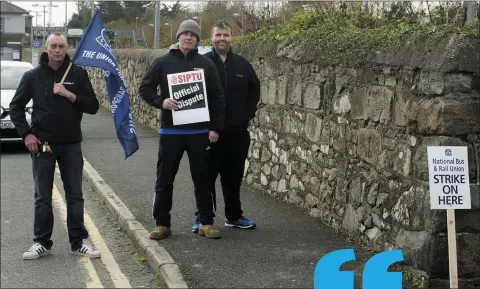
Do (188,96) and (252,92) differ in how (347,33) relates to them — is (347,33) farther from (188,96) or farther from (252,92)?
(188,96)

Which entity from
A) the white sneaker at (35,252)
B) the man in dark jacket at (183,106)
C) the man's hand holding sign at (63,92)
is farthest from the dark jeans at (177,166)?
the white sneaker at (35,252)

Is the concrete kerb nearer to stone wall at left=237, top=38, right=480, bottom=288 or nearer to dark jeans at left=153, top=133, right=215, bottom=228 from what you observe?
dark jeans at left=153, top=133, right=215, bottom=228

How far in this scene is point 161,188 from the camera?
7.22 meters

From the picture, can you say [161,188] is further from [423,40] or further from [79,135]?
[423,40]

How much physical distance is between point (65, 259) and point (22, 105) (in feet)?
4.68

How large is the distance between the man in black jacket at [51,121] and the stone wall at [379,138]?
8.13 ft

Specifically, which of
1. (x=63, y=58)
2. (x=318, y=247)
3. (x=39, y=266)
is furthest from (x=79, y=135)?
(x=318, y=247)

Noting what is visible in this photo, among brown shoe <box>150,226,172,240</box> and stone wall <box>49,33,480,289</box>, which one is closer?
stone wall <box>49,33,480,289</box>

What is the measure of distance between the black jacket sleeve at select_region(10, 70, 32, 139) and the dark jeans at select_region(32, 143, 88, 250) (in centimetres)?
27

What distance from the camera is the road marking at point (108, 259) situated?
239 inches

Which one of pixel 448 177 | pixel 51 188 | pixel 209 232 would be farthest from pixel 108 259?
pixel 448 177

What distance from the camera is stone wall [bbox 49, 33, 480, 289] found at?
5664mm

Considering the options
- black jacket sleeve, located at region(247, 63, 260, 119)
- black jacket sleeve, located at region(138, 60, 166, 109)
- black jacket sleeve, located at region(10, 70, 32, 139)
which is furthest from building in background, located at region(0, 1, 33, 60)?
black jacket sleeve, located at region(10, 70, 32, 139)

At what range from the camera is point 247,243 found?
7.12 metres
